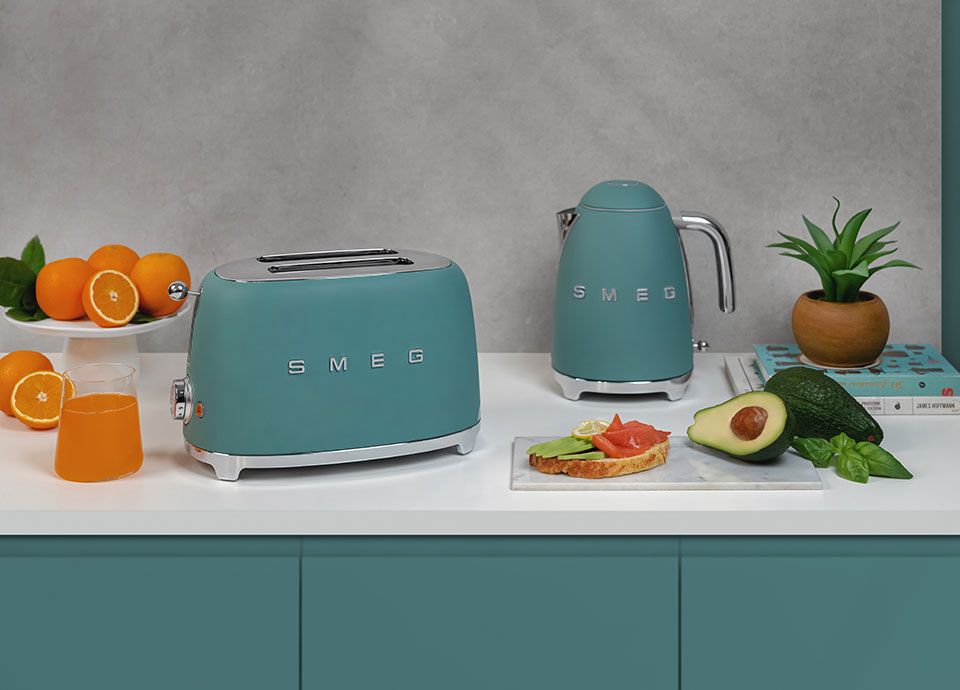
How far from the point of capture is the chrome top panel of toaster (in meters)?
1.49

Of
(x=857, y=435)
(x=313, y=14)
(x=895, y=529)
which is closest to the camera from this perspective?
(x=895, y=529)

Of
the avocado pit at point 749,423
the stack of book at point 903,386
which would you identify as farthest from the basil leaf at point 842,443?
the stack of book at point 903,386

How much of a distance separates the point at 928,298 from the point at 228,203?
3.92ft

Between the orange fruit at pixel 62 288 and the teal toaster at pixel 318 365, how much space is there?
358 mm

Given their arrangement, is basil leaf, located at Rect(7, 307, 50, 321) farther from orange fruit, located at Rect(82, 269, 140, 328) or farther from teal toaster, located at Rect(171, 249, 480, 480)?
teal toaster, located at Rect(171, 249, 480, 480)

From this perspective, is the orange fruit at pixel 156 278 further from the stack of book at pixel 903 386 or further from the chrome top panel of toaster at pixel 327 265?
the stack of book at pixel 903 386

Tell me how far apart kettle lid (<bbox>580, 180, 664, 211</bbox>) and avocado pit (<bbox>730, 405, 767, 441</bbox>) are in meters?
0.38

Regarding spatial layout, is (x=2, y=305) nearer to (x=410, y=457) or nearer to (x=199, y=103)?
(x=199, y=103)

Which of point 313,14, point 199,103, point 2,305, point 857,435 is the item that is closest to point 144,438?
point 2,305

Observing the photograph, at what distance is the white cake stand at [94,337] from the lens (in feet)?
5.84
